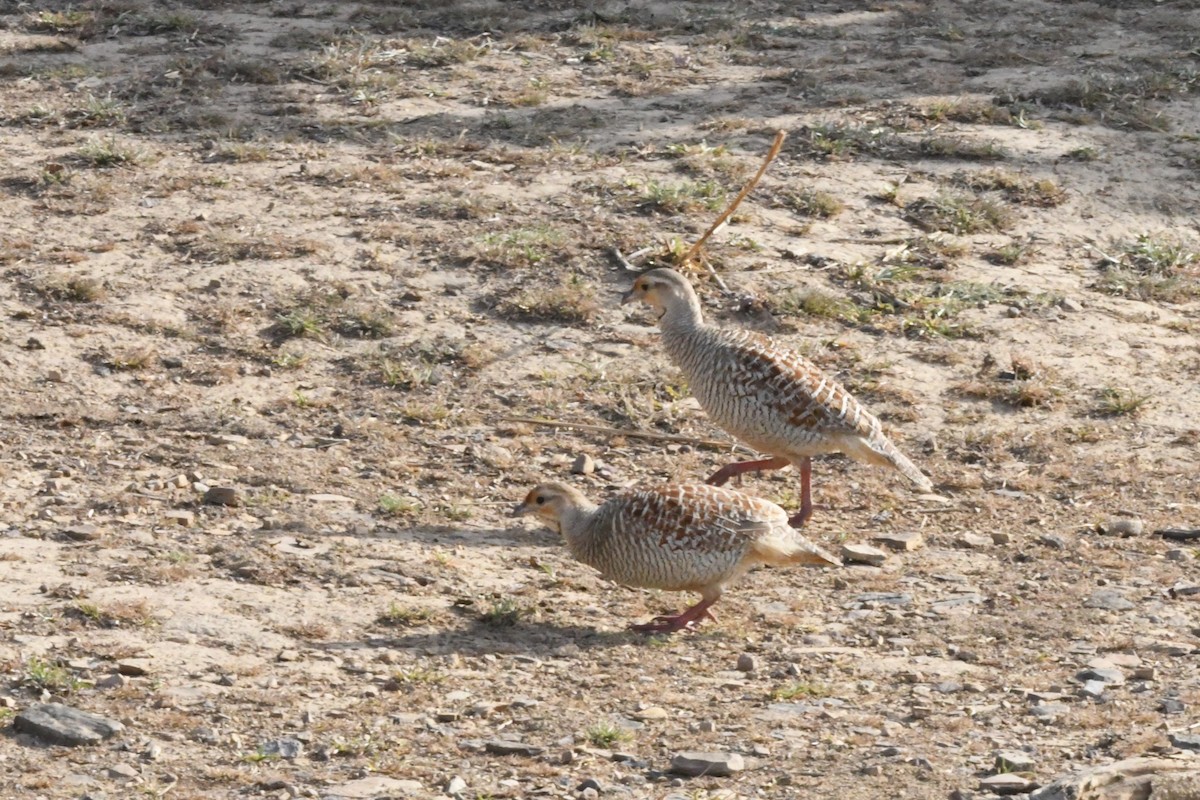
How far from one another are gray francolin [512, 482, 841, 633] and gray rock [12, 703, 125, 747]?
2134 mm

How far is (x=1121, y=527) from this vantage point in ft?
27.9

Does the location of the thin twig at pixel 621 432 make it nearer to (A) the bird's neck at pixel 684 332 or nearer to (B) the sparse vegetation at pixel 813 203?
(A) the bird's neck at pixel 684 332

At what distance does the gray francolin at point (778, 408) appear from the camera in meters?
8.45

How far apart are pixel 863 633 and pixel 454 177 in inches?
206

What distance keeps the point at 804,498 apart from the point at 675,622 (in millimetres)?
1500

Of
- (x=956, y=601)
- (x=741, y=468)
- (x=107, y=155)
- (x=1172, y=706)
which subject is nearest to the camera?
(x=1172, y=706)

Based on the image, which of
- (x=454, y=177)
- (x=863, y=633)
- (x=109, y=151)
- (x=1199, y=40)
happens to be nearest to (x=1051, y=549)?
(x=863, y=633)

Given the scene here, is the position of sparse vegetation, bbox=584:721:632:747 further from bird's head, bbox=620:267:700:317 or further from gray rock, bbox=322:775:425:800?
bird's head, bbox=620:267:700:317

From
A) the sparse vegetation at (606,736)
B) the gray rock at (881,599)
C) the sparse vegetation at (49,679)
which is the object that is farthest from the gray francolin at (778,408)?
the sparse vegetation at (49,679)

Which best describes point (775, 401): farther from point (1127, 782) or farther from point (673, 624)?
point (1127, 782)

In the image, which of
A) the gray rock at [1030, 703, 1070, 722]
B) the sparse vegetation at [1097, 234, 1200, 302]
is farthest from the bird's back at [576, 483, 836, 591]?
the sparse vegetation at [1097, 234, 1200, 302]

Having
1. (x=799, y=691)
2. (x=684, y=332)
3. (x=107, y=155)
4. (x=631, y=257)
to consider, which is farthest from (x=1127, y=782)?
(x=107, y=155)

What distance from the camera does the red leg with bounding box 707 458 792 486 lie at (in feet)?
28.3

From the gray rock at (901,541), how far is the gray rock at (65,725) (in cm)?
367
